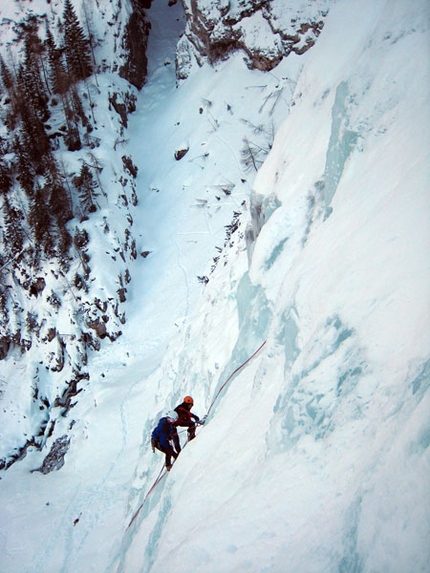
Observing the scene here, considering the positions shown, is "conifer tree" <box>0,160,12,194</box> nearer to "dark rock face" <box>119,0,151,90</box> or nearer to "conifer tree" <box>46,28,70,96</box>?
"conifer tree" <box>46,28,70,96</box>

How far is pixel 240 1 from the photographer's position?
111 feet

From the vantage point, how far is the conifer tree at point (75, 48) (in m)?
36.8

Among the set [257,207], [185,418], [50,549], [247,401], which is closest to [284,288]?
[247,401]

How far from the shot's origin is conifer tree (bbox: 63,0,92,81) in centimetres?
3678

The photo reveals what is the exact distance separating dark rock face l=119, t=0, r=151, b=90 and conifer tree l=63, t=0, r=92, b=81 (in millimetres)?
3549

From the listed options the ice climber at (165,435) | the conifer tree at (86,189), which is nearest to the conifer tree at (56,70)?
the conifer tree at (86,189)

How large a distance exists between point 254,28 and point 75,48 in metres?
16.0

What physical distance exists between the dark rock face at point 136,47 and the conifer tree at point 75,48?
355 centimetres

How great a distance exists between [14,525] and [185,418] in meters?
13.9

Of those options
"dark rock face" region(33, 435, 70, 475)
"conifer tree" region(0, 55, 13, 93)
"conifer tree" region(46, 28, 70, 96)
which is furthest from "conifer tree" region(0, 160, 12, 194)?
"dark rock face" region(33, 435, 70, 475)

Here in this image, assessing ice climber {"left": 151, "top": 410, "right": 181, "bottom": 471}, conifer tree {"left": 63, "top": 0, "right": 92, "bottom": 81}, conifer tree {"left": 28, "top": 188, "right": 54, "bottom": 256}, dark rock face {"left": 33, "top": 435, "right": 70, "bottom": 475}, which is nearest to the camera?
ice climber {"left": 151, "top": 410, "right": 181, "bottom": 471}

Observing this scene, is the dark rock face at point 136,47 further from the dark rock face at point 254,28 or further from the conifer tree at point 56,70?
the dark rock face at point 254,28

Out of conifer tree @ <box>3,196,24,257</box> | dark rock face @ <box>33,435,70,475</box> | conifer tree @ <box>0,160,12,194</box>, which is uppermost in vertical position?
conifer tree @ <box>0,160,12,194</box>

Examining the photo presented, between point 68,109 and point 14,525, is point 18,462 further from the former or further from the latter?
point 68,109
